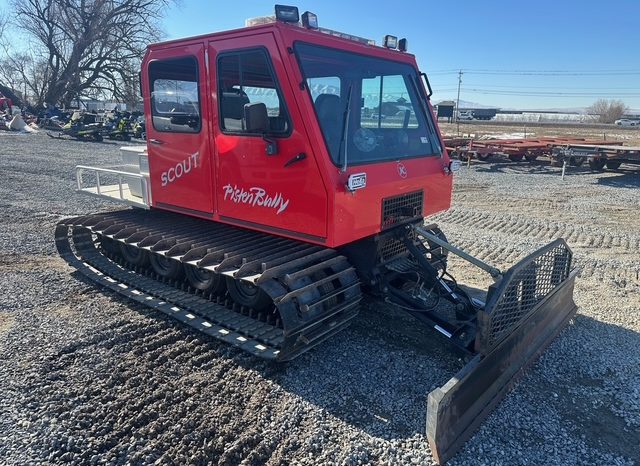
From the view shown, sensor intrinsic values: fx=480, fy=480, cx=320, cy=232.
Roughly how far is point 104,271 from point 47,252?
1706 millimetres

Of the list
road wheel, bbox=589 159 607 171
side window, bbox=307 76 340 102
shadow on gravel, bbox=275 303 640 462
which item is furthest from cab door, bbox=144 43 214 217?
road wheel, bbox=589 159 607 171

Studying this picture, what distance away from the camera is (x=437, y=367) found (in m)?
3.97


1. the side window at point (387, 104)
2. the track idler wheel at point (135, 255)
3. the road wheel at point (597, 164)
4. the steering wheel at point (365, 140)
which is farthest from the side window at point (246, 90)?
the road wheel at point (597, 164)

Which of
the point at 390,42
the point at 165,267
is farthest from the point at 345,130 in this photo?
the point at 165,267

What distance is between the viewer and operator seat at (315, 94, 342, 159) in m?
3.73

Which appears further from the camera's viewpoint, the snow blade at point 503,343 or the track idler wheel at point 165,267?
the track idler wheel at point 165,267

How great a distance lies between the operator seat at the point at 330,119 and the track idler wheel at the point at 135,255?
280 centimetres

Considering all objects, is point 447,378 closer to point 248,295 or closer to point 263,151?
point 248,295

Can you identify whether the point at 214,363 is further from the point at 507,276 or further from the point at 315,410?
the point at 507,276

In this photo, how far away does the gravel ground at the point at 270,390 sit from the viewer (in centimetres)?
302

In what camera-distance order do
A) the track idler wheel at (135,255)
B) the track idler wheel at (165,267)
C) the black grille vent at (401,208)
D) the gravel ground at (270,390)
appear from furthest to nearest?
the track idler wheel at (135,255) → the track idler wheel at (165,267) → the black grille vent at (401,208) → the gravel ground at (270,390)

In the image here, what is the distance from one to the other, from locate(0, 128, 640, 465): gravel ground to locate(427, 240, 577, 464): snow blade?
131 mm

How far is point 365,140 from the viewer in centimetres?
412

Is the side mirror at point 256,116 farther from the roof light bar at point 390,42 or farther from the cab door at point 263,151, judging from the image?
the roof light bar at point 390,42
